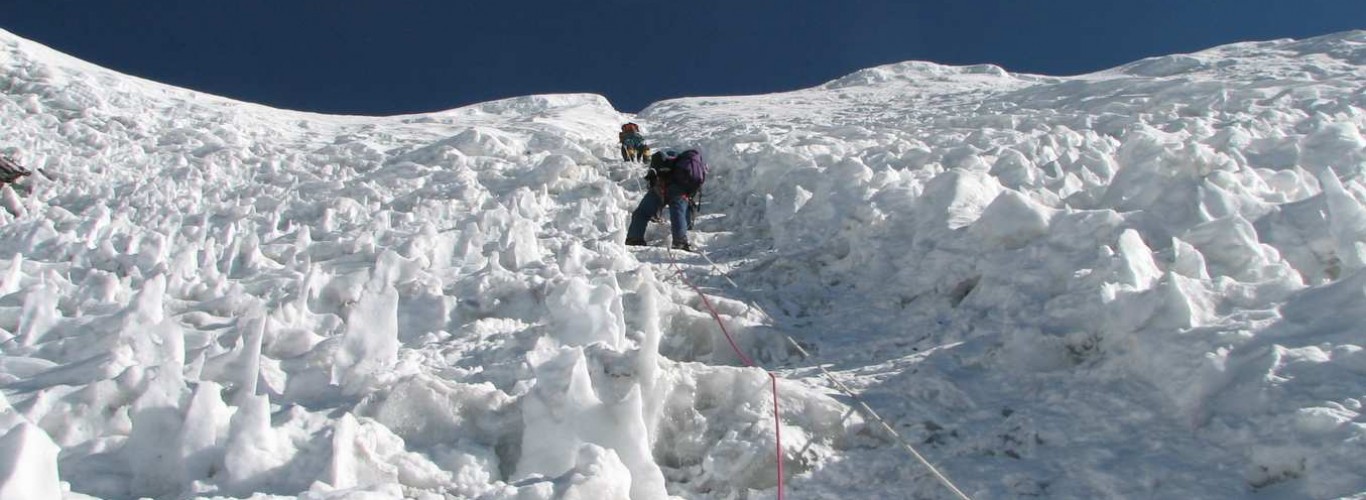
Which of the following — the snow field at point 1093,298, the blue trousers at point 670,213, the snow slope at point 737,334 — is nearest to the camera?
the snow slope at point 737,334

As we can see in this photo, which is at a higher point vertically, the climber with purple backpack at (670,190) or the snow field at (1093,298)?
the climber with purple backpack at (670,190)

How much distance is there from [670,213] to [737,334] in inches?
125

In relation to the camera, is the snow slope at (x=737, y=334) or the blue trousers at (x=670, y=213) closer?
the snow slope at (x=737, y=334)

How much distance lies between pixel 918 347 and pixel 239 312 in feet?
12.9

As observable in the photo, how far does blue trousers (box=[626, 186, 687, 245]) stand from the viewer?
26.4 ft

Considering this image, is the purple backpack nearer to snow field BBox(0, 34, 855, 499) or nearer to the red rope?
A: snow field BBox(0, 34, 855, 499)

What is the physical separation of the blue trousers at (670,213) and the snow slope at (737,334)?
0.24 meters

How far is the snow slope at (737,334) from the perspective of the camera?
3.33m

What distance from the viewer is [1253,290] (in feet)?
14.2

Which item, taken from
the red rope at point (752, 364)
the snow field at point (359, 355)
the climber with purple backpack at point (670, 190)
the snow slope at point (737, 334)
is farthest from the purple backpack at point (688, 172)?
the red rope at point (752, 364)

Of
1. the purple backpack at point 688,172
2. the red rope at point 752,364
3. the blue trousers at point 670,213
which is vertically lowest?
the red rope at point 752,364

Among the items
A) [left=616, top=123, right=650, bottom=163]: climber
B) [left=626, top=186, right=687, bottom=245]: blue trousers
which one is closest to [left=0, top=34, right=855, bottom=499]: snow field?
[left=626, top=186, right=687, bottom=245]: blue trousers

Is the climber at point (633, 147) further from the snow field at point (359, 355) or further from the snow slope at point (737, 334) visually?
the snow slope at point (737, 334)

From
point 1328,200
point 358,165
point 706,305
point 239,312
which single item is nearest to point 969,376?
point 706,305
